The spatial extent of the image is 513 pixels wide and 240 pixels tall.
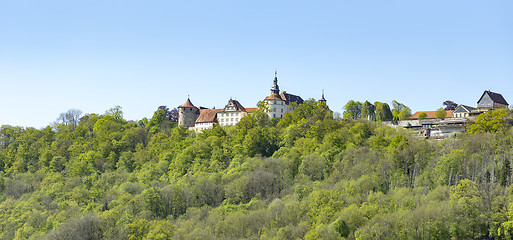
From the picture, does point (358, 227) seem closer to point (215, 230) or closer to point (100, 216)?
point (215, 230)

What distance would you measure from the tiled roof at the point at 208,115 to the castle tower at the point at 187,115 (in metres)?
2.77

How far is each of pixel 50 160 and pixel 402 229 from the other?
78723mm

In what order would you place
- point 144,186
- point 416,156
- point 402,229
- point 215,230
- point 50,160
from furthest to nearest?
1. point 50,160
2. point 144,186
3. point 416,156
4. point 215,230
5. point 402,229

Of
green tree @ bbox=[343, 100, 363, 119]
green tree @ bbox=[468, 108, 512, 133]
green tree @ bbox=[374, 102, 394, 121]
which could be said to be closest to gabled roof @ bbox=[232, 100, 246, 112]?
green tree @ bbox=[343, 100, 363, 119]

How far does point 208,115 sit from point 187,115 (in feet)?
19.4

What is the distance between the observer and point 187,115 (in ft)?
385

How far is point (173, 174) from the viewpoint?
92312mm

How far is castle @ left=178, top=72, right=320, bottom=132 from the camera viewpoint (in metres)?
108

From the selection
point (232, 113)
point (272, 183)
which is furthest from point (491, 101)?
point (232, 113)

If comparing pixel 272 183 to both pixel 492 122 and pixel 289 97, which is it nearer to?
pixel 492 122

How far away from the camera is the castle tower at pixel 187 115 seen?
11694cm

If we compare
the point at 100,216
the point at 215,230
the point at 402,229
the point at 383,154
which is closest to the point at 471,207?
the point at 402,229

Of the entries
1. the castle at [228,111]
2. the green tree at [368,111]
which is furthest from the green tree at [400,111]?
the castle at [228,111]

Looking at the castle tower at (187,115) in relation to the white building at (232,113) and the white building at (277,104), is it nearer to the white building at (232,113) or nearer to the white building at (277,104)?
the white building at (232,113)
